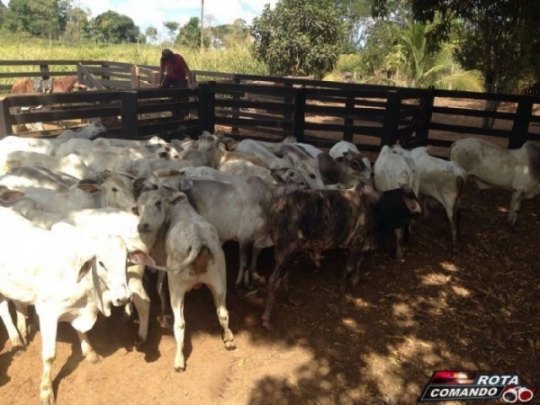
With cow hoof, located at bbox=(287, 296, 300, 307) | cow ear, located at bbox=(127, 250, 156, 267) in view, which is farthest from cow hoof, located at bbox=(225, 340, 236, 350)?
cow ear, located at bbox=(127, 250, 156, 267)

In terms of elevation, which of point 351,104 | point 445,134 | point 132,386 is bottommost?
point 132,386

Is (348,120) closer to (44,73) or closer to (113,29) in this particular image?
(44,73)

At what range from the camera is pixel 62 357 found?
4.68 meters

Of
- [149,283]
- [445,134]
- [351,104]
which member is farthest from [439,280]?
[445,134]

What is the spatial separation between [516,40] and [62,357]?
13.9 metres

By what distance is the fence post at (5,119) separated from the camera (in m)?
7.25

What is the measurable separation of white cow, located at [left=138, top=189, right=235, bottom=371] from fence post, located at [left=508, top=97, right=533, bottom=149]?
7852 mm

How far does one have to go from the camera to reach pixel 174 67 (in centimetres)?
1183

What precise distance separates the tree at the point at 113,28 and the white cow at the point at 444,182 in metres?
69.1

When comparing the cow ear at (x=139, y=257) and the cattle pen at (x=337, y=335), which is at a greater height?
the cow ear at (x=139, y=257)

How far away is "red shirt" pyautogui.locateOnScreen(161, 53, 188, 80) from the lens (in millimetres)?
11797

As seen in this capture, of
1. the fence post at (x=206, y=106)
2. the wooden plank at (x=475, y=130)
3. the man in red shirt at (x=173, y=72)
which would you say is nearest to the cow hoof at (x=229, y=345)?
the fence post at (x=206, y=106)

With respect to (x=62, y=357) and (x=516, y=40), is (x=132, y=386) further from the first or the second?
(x=516, y=40)

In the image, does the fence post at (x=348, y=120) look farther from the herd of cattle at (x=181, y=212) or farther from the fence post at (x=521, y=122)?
the fence post at (x=521, y=122)
